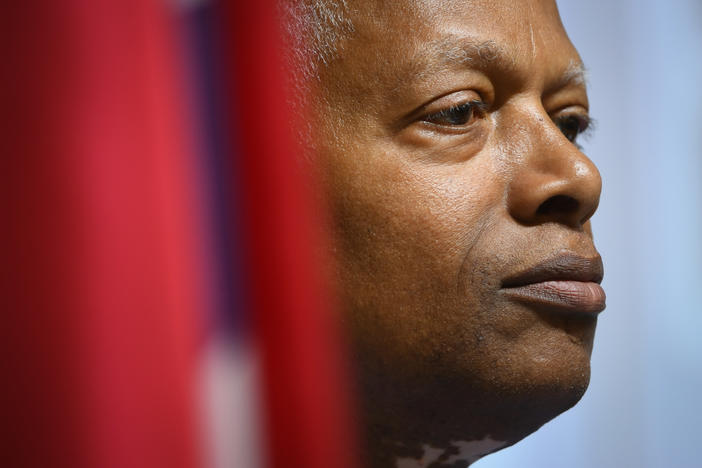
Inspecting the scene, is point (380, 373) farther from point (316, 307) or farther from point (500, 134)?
point (500, 134)

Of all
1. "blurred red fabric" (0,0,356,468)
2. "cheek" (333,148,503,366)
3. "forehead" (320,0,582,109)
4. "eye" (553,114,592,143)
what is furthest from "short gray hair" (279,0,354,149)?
"eye" (553,114,592,143)

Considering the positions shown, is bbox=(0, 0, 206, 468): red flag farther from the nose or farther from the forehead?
the nose

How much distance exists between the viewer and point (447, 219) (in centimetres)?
106

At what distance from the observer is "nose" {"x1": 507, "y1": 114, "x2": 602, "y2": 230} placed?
1.08 metres

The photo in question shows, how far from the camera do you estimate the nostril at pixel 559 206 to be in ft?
3.61

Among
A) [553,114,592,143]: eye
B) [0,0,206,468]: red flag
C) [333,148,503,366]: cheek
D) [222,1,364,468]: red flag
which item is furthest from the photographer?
[553,114,592,143]: eye

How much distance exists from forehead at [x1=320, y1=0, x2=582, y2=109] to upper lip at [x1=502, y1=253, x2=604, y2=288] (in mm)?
285

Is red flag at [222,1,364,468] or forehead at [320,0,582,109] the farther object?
forehead at [320,0,582,109]

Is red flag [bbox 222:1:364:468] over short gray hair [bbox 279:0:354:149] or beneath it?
beneath

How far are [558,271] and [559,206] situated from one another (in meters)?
0.10

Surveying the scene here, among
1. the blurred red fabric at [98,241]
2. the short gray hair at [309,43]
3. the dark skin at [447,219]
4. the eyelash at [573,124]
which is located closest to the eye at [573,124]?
the eyelash at [573,124]

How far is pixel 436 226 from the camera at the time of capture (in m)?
1.06

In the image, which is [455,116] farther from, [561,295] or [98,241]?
[98,241]

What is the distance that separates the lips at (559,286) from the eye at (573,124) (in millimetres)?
313
